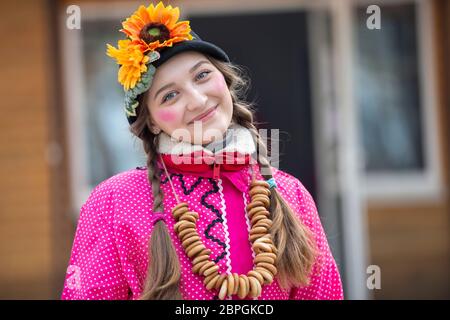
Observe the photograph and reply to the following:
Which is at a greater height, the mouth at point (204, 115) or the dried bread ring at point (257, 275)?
the mouth at point (204, 115)

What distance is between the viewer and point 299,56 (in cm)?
589

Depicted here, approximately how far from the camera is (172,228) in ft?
7.44

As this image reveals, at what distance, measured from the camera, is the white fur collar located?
2279 mm

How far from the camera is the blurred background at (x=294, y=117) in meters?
5.56

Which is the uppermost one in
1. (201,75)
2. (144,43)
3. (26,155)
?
(144,43)

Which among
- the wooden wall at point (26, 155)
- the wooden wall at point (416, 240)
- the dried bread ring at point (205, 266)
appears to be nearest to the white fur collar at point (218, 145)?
the dried bread ring at point (205, 266)

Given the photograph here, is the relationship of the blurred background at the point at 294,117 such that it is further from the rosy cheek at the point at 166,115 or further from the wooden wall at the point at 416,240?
the rosy cheek at the point at 166,115

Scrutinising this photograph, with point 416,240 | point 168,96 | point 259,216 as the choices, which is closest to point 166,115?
point 168,96

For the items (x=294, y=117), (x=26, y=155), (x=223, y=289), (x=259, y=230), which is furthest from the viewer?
(x=294, y=117)

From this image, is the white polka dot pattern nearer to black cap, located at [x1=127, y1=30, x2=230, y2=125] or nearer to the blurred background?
black cap, located at [x1=127, y1=30, x2=230, y2=125]

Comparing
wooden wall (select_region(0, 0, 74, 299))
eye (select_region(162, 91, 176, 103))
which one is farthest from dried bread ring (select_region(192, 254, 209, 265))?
wooden wall (select_region(0, 0, 74, 299))

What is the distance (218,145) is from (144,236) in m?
0.34

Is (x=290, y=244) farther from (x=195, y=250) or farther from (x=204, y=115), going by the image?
(x=204, y=115)

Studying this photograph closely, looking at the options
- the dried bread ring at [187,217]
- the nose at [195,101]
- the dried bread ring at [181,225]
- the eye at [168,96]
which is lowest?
the dried bread ring at [181,225]
